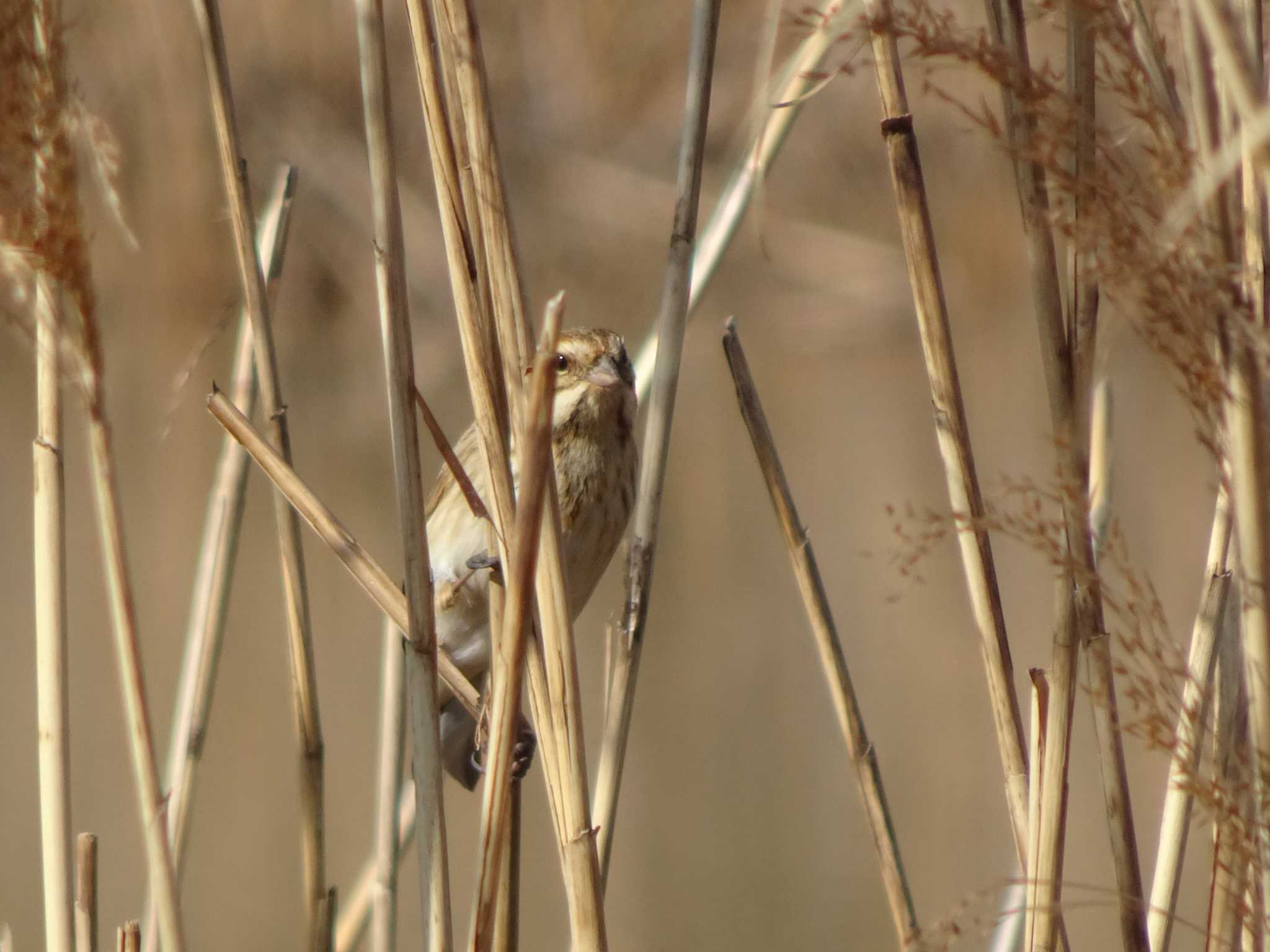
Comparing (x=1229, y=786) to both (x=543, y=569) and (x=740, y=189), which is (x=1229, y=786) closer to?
(x=543, y=569)

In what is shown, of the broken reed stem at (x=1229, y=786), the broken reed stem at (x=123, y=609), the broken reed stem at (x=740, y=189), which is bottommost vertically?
the broken reed stem at (x=1229, y=786)

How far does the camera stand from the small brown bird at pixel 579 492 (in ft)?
7.84

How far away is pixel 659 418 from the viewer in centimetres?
156

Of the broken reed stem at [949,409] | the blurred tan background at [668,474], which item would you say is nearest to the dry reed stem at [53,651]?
the broken reed stem at [949,409]

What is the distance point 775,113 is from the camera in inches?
65.7

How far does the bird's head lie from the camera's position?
2375 millimetres

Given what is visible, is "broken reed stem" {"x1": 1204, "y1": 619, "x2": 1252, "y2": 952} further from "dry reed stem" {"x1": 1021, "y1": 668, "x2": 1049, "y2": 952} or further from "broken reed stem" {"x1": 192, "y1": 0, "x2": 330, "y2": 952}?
"broken reed stem" {"x1": 192, "y1": 0, "x2": 330, "y2": 952}

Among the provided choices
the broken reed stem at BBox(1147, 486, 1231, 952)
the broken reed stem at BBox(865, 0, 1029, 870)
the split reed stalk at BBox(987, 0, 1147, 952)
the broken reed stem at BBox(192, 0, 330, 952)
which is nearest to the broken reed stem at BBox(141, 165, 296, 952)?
the broken reed stem at BBox(192, 0, 330, 952)

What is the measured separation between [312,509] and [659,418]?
340 millimetres

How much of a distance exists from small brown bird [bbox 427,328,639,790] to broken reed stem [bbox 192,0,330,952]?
0.63 meters

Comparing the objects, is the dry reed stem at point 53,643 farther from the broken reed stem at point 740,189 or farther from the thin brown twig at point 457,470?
the broken reed stem at point 740,189

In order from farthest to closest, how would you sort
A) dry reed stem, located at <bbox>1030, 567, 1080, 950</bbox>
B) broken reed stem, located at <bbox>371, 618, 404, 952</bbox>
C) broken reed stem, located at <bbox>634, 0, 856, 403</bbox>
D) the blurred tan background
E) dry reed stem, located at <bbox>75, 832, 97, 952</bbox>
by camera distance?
1. the blurred tan background
2. broken reed stem, located at <bbox>371, 618, 404, 952</bbox>
3. dry reed stem, located at <bbox>75, 832, 97, 952</bbox>
4. broken reed stem, located at <bbox>634, 0, 856, 403</bbox>
5. dry reed stem, located at <bbox>1030, 567, 1080, 950</bbox>

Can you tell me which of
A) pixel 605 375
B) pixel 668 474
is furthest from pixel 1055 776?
pixel 668 474

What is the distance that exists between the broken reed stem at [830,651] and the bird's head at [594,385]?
753 mm
